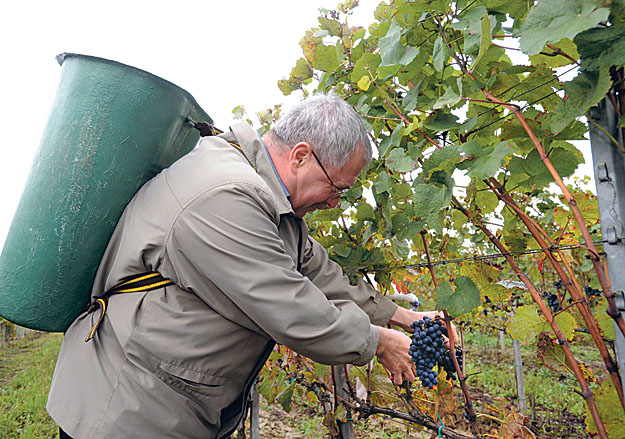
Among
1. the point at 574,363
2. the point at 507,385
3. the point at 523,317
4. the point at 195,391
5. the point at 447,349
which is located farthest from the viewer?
the point at 507,385

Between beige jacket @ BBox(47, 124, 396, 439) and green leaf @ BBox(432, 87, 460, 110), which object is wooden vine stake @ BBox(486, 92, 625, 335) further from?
beige jacket @ BBox(47, 124, 396, 439)

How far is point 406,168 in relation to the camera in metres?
1.44

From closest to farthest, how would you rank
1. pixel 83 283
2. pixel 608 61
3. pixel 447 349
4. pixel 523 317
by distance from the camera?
pixel 608 61, pixel 523 317, pixel 83 283, pixel 447 349

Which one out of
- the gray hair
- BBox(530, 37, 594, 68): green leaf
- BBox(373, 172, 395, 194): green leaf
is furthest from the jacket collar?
BBox(530, 37, 594, 68): green leaf

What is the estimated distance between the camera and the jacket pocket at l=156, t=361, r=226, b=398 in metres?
1.48

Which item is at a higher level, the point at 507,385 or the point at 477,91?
the point at 477,91

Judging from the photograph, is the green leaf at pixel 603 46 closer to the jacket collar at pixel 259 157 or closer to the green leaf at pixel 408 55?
the green leaf at pixel 408 55

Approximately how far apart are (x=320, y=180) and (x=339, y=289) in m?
0.58

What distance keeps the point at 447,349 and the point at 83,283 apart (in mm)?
1469

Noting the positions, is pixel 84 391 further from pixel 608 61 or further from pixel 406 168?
pixel 608 61

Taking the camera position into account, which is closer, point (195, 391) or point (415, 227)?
point (195, 391)

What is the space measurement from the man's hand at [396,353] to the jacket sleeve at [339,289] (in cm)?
28

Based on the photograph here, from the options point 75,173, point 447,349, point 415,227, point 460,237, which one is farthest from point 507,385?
point 75,173

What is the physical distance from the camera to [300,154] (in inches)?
68.8
